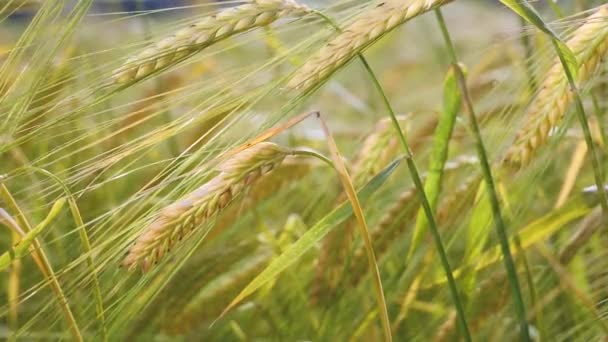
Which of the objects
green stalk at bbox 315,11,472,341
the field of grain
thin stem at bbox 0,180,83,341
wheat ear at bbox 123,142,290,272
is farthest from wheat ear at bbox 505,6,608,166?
thin stem at bbox 0,180,83,341

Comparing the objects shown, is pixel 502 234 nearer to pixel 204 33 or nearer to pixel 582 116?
pixel 582 116

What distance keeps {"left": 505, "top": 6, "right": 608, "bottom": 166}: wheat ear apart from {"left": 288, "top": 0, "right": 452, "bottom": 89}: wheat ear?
0.46 ft

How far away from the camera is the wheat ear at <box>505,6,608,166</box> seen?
729 mm

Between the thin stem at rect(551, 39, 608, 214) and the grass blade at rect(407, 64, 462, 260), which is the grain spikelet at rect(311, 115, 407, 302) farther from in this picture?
the thin stem at rect(551, 39, 608, 214)

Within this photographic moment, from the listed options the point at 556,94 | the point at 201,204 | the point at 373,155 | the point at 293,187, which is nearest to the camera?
the point at 201,204

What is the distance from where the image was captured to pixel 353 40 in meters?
0.66

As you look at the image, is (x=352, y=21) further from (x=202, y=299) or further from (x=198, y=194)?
(x=202, y=299)

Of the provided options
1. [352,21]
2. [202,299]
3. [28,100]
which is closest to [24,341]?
[202,299]

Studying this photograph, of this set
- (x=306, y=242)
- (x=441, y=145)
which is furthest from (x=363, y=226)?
(x=441, y=145)

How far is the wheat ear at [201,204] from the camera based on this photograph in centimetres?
59

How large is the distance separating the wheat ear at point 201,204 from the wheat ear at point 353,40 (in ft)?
0.20

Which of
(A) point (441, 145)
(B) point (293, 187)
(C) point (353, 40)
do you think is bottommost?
(B) point (293, 187)

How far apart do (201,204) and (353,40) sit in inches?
6.8

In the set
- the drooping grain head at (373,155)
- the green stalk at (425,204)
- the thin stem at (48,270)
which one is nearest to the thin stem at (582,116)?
the green stalk at (425,204)
